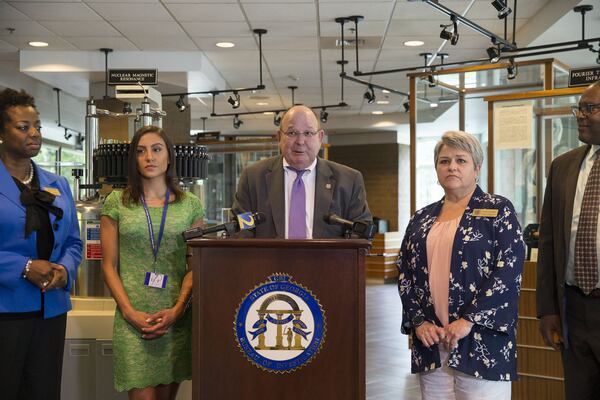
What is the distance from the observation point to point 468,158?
280 centimetres

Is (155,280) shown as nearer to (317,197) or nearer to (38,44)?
(317,197)

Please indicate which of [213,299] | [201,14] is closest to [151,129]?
[213,299]

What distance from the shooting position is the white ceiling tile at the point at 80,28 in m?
8.06

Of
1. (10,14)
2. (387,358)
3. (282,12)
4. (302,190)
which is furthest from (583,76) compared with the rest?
(10,14)

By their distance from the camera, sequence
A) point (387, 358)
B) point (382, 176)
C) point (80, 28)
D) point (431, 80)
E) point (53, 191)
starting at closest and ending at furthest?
point (53, 191) → point (387, 358) → point (431, 80) → point (80, 28) → point (382, 176)

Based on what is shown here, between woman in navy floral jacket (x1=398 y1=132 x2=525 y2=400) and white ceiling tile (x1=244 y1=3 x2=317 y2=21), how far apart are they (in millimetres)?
4916

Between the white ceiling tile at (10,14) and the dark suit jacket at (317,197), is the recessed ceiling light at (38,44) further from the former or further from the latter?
Answer: the dark suit jacket at (317,197)

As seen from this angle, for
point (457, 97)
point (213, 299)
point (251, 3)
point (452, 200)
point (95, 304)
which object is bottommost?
point (95, 304)

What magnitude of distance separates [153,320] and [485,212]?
1371mm

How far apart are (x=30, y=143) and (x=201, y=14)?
511cm

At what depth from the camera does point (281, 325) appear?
2.18 meters

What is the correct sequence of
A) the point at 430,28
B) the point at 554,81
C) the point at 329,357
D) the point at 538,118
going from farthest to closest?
1. the point at 430,28
2. the point at 554,81
3. the point at 538,118
4. the point at 329,357

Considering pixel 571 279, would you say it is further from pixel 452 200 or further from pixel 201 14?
pixel 201 14

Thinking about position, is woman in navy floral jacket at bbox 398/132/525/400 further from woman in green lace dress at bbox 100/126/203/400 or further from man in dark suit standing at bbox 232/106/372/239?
woman in green lace dress at bbox 100/126/203/400
